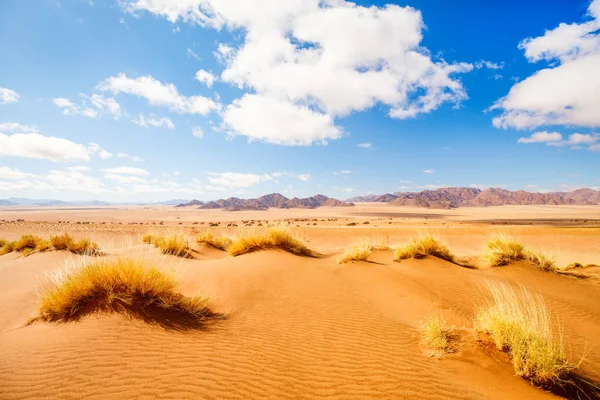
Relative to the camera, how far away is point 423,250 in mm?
10234

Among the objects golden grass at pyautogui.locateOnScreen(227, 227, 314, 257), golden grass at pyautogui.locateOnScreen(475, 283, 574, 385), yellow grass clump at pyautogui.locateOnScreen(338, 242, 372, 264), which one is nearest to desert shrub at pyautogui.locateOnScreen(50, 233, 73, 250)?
golden grass at pyautogui.locateOnScreen(227, 227, 314, 257)

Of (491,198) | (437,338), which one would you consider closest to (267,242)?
(437,338)

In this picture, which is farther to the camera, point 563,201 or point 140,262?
point 563,201

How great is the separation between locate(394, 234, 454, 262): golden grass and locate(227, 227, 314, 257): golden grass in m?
3.64

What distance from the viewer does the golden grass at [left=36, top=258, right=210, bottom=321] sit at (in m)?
4.20

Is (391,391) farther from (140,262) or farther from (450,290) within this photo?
(450,290)

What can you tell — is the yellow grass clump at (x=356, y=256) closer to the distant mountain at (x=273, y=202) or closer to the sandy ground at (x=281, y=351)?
the sandy ground at (x=281, y=351)

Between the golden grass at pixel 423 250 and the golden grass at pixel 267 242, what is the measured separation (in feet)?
12.0

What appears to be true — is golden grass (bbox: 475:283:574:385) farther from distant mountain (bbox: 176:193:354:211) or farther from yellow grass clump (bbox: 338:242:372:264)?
distant mountain (bbox: 176:193:354:211)

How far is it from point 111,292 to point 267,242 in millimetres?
6609

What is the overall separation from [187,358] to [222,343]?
1.73ft

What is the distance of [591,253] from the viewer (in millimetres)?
17516

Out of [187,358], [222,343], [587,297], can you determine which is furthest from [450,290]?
[187,358]

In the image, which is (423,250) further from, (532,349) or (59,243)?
(59,243)
